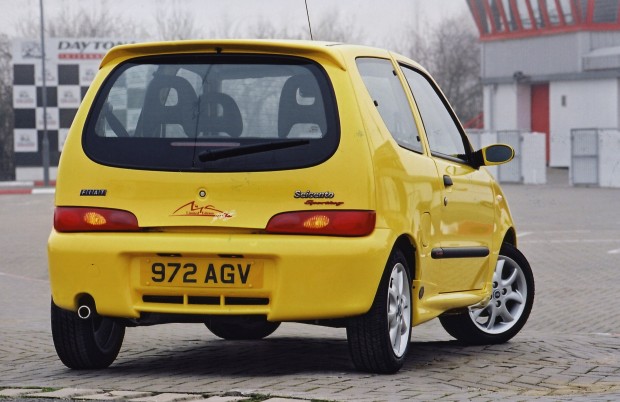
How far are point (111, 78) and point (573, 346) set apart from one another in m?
3.16

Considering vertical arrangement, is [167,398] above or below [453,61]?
below

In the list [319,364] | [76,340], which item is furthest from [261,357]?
[76,340]

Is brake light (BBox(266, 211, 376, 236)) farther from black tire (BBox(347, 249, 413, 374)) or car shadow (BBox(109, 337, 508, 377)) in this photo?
car shadow (BBox(109, 337, 508, 377))

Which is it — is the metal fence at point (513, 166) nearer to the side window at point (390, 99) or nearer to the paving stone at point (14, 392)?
the side window at point (390, 99)

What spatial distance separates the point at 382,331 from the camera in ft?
20.9

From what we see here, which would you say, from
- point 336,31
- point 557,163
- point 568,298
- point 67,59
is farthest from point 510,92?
point 568,298

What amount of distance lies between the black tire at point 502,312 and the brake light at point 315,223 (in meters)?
2.16

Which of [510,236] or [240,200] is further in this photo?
[510,236]

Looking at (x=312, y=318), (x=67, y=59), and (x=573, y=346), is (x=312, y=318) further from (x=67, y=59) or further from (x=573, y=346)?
(x=67, y=59)

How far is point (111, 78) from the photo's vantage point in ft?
22.1

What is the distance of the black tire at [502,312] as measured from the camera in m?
8.28

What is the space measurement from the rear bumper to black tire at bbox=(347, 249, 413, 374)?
0.37 feet

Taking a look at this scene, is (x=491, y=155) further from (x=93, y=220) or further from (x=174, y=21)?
(x=174, y=21)

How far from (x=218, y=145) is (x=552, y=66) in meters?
47.9
